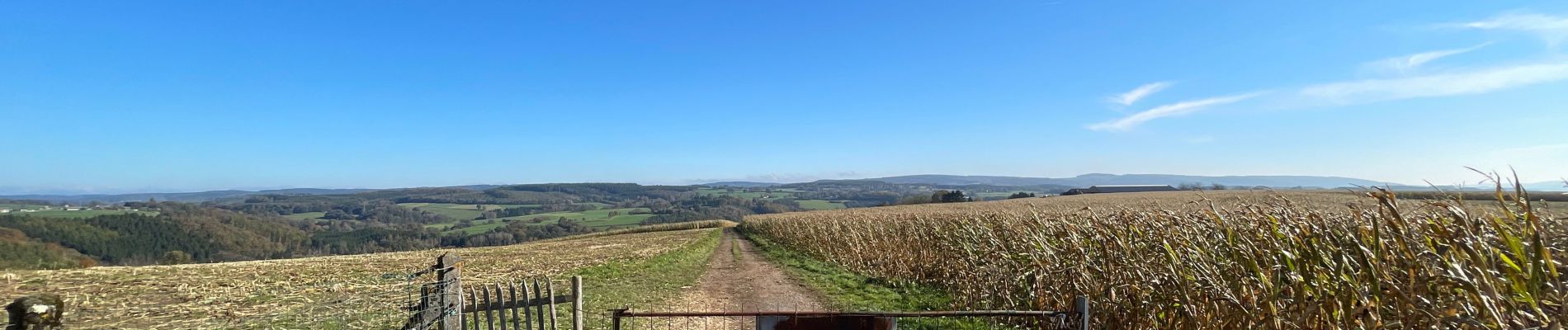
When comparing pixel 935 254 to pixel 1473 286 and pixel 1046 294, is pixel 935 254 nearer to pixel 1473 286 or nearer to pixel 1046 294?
pixel 1046 294

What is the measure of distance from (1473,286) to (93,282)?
842 inches

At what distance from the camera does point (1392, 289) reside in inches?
126

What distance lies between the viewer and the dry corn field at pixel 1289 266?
288 cm

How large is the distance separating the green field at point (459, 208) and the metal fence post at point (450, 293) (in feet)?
398

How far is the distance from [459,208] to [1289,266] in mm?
155875

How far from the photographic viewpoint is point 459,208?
13750cm

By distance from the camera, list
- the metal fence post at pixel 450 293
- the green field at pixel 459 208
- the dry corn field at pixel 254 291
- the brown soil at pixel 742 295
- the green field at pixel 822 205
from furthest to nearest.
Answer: the green field at pixel 459 208 → the green field at pixel 822 205 → the brown soil at pixel 742 295 → the dry corn field at pixel 254 291 → the metal fence post at pixel 450 293

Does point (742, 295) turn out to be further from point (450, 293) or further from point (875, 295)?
point (450, 293)

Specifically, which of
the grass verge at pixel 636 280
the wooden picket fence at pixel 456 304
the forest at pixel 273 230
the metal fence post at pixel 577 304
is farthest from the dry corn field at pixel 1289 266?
the forest at pixel 273 230

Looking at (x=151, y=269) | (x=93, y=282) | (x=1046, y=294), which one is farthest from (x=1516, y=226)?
(x=151, y=269)

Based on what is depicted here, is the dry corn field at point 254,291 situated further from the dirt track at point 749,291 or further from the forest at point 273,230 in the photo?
Result: the forest at point 273,230

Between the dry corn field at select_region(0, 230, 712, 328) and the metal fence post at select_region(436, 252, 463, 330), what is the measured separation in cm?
34

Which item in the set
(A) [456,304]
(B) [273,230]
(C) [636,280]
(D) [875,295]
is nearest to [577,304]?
(A) [456,304]

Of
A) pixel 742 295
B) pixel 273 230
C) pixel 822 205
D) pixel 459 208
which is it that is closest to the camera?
pixel 742 295
